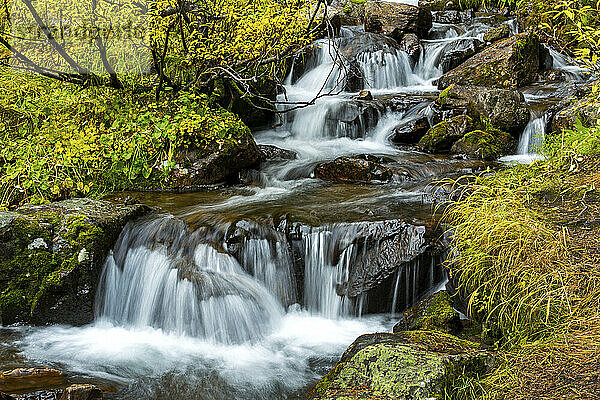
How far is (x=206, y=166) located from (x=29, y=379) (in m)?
4.16

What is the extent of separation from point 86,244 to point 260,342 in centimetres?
185

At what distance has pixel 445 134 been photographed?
27.6 ft

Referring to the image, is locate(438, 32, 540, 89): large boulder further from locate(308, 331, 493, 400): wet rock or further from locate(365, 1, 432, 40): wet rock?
locate(308, 331, 493, 400): wet rock

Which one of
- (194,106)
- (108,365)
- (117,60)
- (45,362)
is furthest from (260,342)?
(117,60)

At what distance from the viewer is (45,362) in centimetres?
420

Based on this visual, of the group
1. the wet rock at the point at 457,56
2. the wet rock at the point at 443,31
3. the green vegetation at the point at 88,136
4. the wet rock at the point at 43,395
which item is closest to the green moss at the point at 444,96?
the wet rock at the point at 457,56

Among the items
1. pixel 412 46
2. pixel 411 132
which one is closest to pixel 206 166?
pixel 411 132

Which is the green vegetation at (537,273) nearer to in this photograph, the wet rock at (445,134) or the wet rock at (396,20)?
the wet rock at (445,134)

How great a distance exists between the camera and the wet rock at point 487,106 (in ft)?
28.5

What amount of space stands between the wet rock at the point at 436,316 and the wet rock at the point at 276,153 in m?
4.52

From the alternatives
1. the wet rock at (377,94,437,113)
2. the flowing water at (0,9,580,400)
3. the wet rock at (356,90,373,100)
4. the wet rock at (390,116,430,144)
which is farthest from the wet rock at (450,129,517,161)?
the wet rock at (356,90,373,100)

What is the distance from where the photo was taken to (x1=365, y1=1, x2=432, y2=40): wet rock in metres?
13.1

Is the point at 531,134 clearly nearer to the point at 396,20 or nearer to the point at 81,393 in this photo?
the point at 396,20

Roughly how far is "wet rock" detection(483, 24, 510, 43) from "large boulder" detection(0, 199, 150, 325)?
10.5 metres
